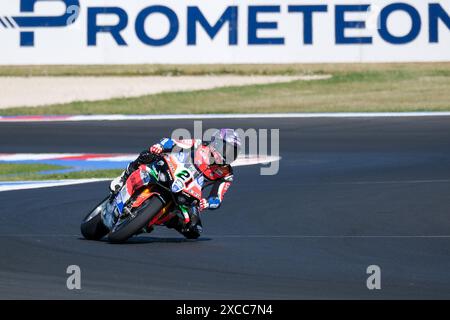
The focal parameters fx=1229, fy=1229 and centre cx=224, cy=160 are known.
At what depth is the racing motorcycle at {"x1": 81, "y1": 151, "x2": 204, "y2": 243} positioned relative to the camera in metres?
12.0

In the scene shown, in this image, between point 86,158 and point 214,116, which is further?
point 214,116

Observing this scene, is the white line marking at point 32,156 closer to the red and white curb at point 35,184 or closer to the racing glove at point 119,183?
the red and white curb at point 35,184

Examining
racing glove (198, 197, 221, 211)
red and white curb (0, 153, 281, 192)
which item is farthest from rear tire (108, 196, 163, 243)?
red and white curb (0, 153, 281, 192)

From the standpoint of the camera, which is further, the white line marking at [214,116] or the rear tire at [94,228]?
the white line marking at [214,116]

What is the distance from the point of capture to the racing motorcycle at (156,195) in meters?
12.0

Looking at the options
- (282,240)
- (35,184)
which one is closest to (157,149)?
(282,240)

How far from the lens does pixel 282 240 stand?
41.2 feet

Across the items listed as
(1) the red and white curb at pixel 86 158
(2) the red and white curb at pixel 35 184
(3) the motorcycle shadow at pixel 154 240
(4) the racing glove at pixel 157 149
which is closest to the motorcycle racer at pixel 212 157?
(4) the racing glove at pixel 157 149

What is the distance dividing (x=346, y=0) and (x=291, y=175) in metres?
14.5

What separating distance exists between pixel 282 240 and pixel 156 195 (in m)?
1.43

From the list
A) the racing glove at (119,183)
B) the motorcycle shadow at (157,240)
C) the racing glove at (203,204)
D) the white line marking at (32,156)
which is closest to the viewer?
the racing glove at (203,204)

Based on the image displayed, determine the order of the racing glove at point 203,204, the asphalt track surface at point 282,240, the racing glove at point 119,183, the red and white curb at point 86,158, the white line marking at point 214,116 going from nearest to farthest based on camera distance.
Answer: the asphalt track surface at point 282,240 → the racing glove at point 203,204 → the racing glove at point 119,183 → the red and white curb at point 86,158 → the white line marking at point 214,116

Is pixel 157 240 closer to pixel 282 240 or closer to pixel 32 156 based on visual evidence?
pixel 282 240

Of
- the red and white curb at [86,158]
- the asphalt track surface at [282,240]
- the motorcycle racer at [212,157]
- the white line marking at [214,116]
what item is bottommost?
the asphalt track surface at [282,240]
